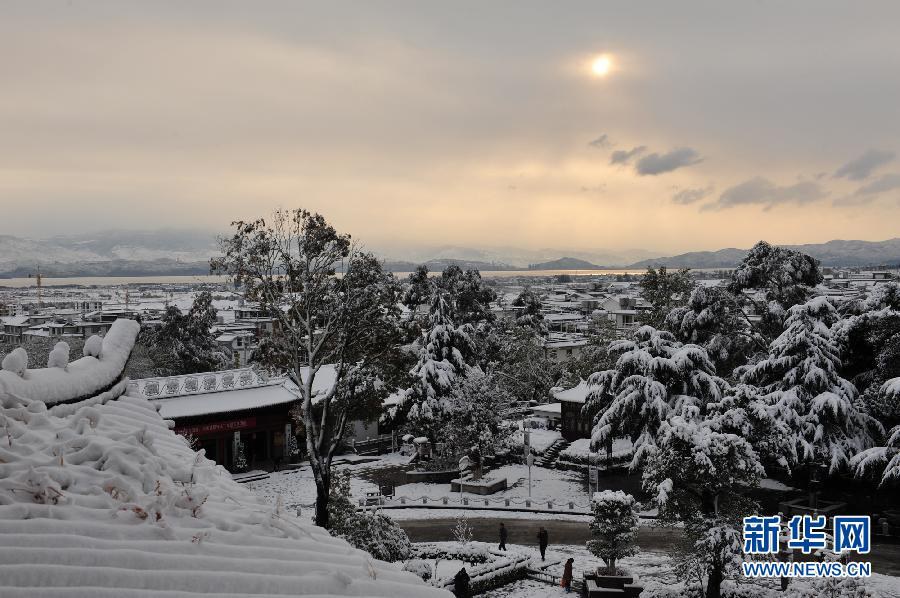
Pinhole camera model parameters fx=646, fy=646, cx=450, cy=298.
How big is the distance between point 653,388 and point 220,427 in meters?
20.4

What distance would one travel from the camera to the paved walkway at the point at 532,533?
22.2 meters

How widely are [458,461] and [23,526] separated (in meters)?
30.1

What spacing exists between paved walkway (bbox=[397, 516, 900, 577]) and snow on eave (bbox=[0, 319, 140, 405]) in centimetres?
1812

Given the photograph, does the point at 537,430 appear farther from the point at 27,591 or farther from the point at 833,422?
the point at 27,591

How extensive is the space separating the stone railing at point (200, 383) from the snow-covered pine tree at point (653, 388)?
18.7 metres

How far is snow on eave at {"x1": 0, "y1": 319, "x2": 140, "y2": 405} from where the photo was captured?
523 cm

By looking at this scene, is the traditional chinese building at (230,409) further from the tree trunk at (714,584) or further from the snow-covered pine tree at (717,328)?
the tree trunk at (714,584)

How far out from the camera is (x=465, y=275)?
1873 inches

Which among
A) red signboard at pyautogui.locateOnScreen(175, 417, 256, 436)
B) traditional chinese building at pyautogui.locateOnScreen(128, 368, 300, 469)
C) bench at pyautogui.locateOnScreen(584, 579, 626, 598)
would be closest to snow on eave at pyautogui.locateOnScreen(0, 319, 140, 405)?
bench at pyautogui.locateOnScreen(584, 579, 626, 598)

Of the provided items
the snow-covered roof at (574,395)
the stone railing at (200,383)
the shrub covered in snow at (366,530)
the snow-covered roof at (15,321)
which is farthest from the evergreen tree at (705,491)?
the snow-covered roof at (15,321)

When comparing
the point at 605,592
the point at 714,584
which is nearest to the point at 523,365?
the point at 605,592

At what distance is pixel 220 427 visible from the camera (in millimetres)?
31703

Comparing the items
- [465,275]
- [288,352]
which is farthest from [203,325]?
[288,352]

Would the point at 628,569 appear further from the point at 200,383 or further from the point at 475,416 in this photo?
the point at 200,383
